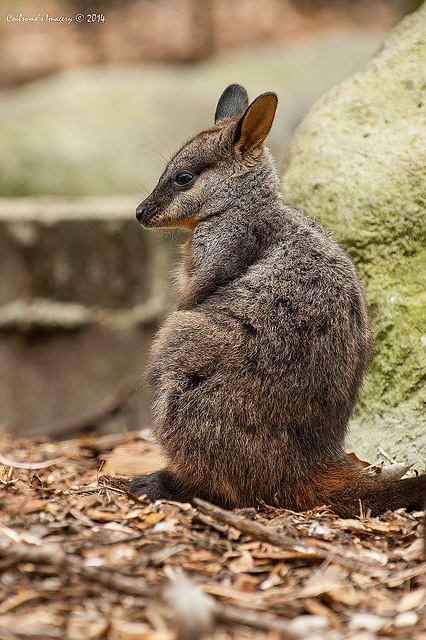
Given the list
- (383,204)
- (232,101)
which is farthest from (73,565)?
(232,101)

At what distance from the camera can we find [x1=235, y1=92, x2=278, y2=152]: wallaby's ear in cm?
431

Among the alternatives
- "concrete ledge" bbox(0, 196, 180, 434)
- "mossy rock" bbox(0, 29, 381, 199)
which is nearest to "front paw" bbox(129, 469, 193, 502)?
"concrete ledge" bbox(0, 196, 180, 434)

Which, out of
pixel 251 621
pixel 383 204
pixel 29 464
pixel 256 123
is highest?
pixel 256 123

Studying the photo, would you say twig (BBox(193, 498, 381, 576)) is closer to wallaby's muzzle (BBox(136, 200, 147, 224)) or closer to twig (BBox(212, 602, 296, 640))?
twig (BBox(212, 602, 296, 640))

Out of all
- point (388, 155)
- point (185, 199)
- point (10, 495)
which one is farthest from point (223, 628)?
point (388, 155)

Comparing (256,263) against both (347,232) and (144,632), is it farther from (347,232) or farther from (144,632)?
(144,632)

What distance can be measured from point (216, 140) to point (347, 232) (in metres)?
1.08

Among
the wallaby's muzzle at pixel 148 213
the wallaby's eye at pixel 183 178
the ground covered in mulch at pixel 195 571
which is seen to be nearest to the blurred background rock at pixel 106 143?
the wallaby's muzzle at pixel 148 213

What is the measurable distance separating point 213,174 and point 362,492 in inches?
80.7

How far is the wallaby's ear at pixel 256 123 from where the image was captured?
170 inches

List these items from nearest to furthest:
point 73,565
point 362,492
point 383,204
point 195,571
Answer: point 73,565
point 195,571
point 362,492
point 383,204

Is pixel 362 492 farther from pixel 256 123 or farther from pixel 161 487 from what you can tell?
pixel 256 123

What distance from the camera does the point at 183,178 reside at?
4.73 m

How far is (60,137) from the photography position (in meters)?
9.90
